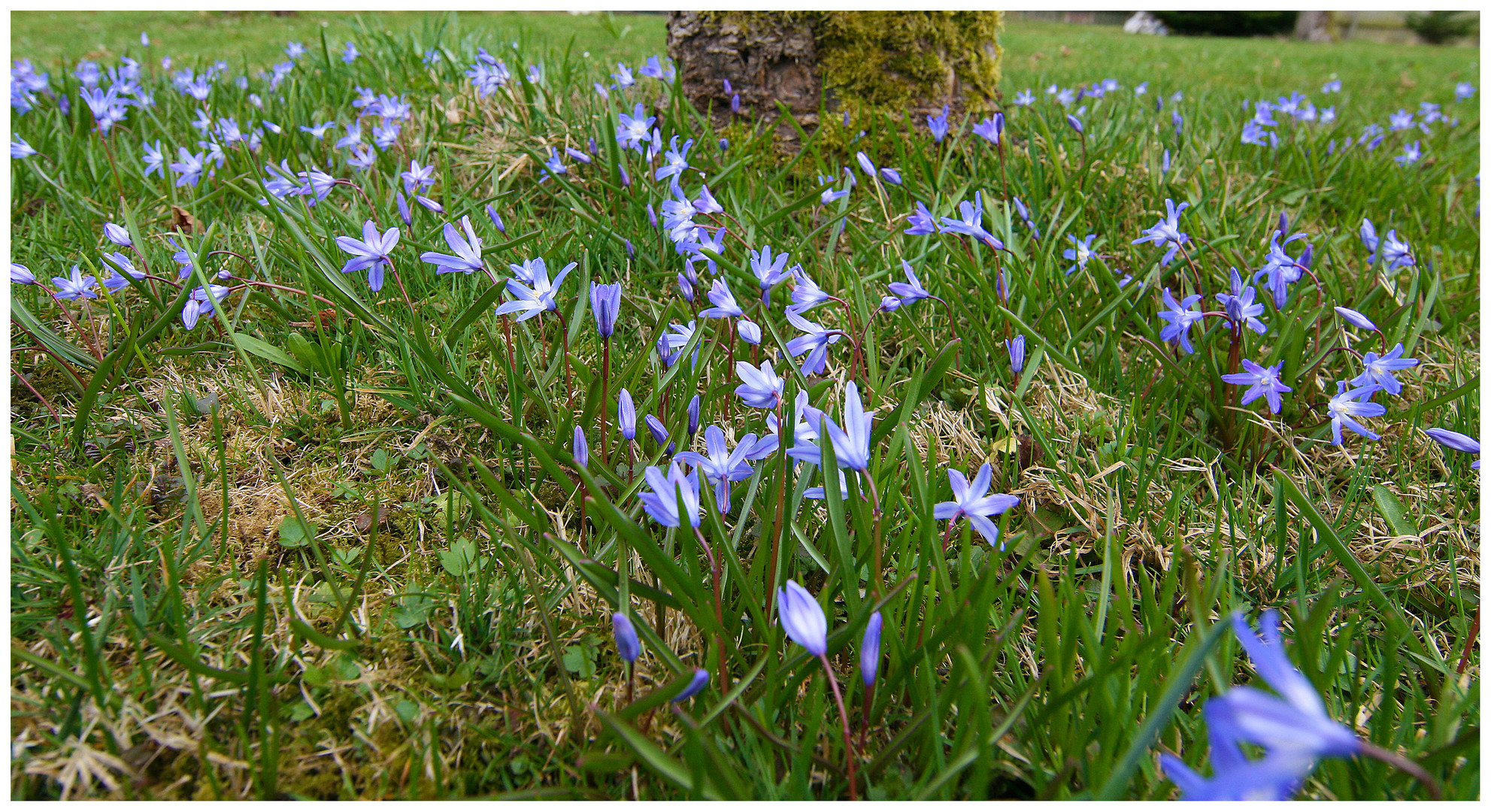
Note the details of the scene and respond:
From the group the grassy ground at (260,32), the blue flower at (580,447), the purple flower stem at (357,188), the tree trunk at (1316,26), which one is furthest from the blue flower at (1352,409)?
the tree trunk at (1316,26)

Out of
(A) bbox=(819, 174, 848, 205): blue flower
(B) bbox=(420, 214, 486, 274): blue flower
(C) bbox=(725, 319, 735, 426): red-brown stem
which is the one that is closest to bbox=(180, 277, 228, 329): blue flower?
(B) bbox=(420, 214, 486, 274): blue flower

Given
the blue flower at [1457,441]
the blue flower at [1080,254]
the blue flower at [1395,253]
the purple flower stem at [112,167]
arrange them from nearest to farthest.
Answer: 1. the blue flower at [1457,441]
2. the blue flower at [1080,254]
3. the blue flower at [1395,253]
4. the purple flower stem at [112,167]

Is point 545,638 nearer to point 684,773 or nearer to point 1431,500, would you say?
point 684,773

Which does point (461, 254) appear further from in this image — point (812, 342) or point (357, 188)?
point (357, 188)

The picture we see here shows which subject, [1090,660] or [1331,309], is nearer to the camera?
[1090,660]

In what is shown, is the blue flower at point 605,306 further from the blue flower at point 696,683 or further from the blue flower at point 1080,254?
the blue flower at point 1080,254

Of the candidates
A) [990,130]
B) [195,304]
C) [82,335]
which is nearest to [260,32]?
[82,335]

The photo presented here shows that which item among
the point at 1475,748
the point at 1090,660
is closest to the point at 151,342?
the point at 1090,660
